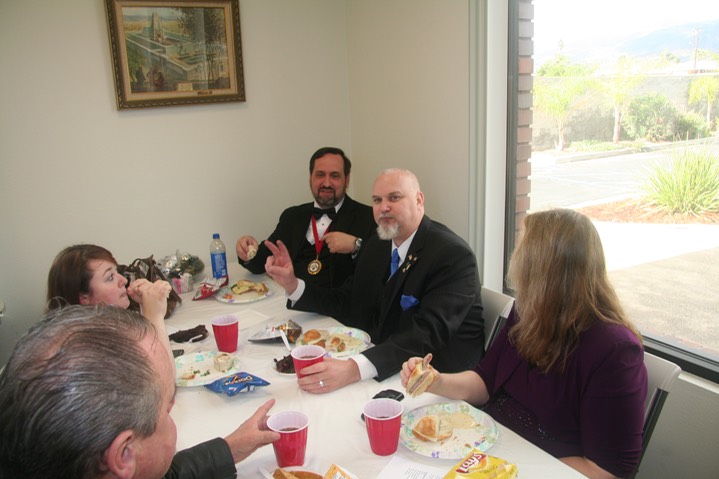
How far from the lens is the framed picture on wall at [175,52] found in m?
3.18

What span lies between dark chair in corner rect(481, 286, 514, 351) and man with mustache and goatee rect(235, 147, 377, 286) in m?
1.05

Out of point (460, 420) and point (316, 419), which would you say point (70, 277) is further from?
point (460, 420)

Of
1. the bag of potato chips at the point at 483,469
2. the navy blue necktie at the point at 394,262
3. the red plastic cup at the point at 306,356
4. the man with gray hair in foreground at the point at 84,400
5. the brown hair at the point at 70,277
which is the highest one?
the man with gray hair in foreground at the point at 84,400

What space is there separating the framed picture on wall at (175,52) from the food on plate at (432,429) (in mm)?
2745

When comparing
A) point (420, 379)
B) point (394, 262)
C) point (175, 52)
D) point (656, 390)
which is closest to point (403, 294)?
point (394, 262)

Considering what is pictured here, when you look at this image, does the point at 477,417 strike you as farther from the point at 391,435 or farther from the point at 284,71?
the point at 284,71

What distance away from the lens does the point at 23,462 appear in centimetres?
72

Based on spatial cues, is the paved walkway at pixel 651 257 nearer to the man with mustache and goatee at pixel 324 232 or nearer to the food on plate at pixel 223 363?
the man with mustache and goatee at pixel 324 232

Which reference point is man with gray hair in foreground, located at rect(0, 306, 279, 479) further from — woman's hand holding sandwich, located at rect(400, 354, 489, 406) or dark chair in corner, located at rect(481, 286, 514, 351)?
dark chair in corner, located at rect(481, 286, 514, 351)

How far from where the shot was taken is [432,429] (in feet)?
4.39

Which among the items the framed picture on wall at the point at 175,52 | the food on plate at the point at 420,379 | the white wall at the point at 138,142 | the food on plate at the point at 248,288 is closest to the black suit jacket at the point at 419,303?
the food on plate at the point at 420,379

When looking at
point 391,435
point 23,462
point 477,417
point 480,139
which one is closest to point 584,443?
point 477,417

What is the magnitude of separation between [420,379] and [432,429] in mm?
139

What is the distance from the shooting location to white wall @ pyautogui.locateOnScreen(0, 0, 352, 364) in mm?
3061
